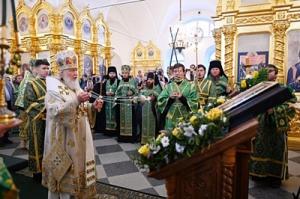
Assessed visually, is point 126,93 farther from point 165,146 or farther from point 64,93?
point 165,146

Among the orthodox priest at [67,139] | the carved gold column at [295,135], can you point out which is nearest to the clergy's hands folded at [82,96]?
the orthodox priest at [67,139]

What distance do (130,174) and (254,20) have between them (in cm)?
428

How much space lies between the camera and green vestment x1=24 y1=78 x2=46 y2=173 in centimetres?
357

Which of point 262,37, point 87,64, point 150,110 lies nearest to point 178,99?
point 150,110

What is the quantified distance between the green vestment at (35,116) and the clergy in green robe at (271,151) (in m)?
2.92

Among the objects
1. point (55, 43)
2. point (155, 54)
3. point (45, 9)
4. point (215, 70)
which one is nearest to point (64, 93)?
point (215, 70)

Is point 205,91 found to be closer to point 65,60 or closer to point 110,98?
point 110,98

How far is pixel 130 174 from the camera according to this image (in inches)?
155

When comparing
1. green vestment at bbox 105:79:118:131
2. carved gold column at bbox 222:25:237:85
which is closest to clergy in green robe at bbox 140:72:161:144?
green vestment at bbox 105:79:118:131

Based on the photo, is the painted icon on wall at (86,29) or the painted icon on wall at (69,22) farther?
the painted icon on wall at (86,29)

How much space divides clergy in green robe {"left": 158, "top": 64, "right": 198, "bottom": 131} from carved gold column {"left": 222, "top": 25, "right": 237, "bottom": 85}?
2.35 meters

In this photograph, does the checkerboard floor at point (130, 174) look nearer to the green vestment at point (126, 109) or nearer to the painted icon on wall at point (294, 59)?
the green vestment at point (126, 109)

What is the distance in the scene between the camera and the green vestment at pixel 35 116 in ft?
11.7

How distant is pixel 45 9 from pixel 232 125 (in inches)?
435
